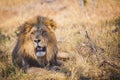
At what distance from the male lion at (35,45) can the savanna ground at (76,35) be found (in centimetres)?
9

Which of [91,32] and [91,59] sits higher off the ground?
[91,32]

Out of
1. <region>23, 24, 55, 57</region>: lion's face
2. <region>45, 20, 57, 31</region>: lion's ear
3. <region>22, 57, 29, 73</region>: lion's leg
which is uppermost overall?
<region>45, 20, 57, 31</region>: lion's ear

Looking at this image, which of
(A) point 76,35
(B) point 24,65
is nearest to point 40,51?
(B) point 24,65

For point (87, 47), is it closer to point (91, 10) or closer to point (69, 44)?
point (69, 44)

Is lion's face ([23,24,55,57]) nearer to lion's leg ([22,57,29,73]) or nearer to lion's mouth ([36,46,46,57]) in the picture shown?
lion's mouth ([36,46,46,57])

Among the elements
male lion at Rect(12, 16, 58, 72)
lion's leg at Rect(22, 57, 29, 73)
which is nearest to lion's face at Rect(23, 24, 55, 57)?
male lion at Rect(12, 16, 58, 72)

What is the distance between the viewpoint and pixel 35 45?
10.4ft

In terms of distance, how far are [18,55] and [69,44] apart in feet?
1.69

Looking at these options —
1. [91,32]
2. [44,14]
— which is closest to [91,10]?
[91,32]

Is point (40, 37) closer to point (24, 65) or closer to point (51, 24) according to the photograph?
point (51, 24)

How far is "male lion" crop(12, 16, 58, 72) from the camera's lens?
3.22 meters

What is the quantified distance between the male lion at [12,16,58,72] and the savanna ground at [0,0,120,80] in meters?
0.09

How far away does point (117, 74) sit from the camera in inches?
131

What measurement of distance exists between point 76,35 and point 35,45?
0.52m
